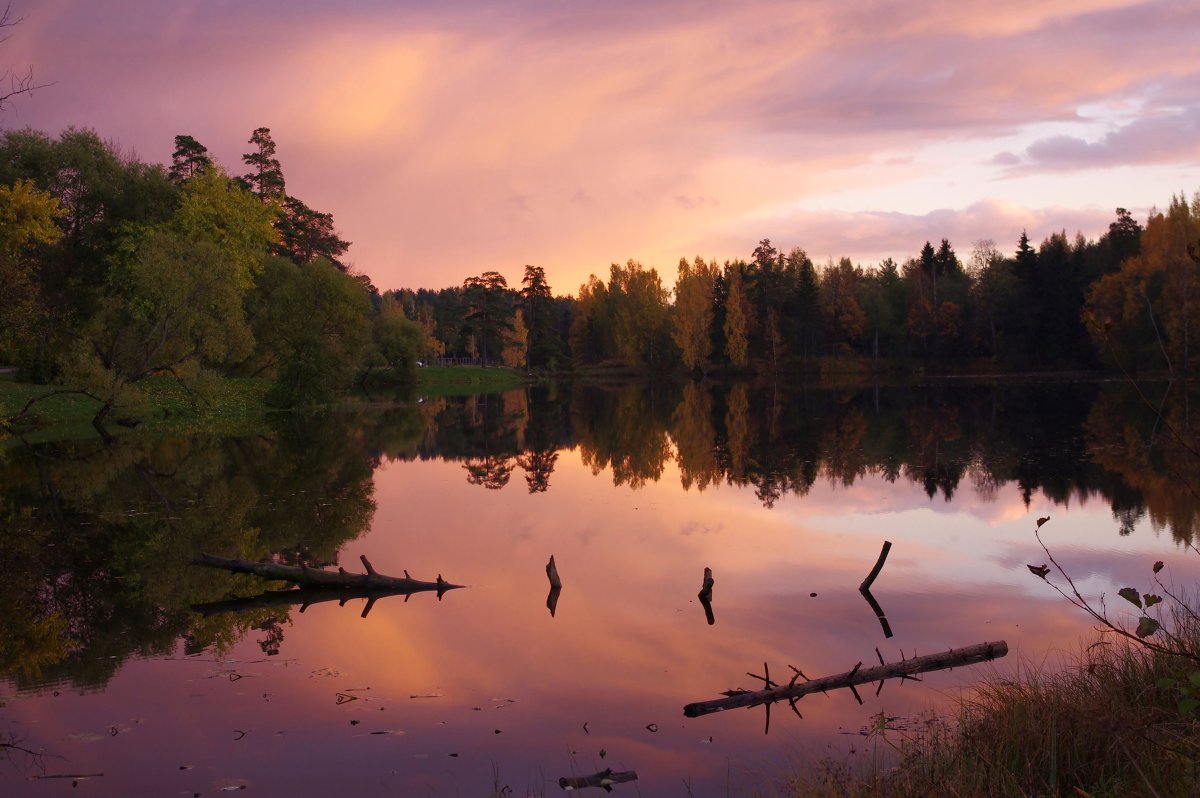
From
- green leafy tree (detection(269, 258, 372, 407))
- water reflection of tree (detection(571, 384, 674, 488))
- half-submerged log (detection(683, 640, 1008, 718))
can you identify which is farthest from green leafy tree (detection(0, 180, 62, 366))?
half-submerged log (detection(683, 640, 1008, 718))

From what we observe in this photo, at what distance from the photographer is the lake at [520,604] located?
9195mm

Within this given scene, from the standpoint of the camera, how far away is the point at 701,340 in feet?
343

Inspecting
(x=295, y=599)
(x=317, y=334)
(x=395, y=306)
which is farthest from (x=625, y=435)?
(x=395, y=306)

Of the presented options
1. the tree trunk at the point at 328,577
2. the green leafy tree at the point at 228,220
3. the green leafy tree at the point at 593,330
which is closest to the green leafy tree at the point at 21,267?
the green leafy tree at the point at 228,220

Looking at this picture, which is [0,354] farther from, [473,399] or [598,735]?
[598,735]

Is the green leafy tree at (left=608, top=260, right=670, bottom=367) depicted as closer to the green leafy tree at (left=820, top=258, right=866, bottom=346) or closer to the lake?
the green leafy tree at (left=820, top=258, right=866, bottom=346)

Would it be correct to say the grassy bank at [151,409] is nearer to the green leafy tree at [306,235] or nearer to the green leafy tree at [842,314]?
the green leafy tree at [306,235]

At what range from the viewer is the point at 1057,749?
23.7ft

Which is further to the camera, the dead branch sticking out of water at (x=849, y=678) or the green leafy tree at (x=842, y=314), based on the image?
the green leafy tree at (x=842, y=314)

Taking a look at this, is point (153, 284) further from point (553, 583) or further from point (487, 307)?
point (487, 307)

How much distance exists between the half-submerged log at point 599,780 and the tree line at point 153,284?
33564 mm

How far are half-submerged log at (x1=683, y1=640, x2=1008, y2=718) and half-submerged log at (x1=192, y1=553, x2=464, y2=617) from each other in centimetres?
633

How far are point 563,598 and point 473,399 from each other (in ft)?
205

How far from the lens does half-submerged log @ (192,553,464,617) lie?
14.9 m
